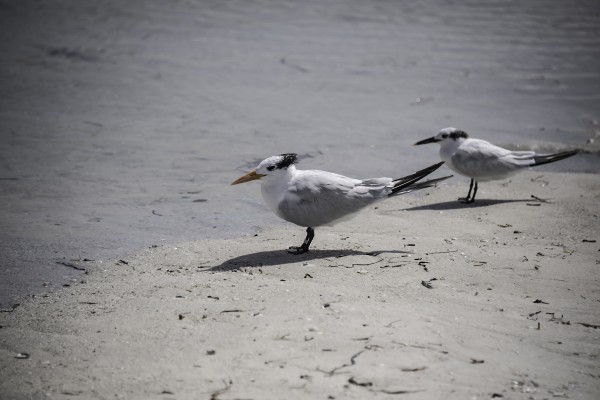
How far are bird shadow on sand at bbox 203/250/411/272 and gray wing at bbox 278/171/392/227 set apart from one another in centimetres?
24

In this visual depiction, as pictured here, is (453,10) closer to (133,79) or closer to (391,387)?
(133,79)

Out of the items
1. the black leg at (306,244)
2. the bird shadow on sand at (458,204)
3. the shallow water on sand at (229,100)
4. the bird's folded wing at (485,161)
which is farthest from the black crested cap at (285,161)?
the bird's folded wing at (485,161)

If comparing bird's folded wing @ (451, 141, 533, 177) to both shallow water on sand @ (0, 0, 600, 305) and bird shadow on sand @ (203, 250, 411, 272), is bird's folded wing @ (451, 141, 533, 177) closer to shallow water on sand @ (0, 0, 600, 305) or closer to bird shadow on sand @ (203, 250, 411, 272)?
shallow water on sand @ (0, 0, 600, 305)

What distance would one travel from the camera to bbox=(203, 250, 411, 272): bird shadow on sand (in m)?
5.39

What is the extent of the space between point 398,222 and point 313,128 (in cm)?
353

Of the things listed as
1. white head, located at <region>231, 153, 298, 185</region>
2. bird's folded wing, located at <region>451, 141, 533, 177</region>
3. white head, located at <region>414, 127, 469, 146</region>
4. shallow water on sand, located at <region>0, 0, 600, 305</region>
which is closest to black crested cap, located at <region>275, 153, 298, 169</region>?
white head, located at <region>231, 153, 298, 185</region>

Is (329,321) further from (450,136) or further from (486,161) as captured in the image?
(450,136)

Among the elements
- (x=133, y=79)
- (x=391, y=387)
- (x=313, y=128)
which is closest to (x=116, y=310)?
(x=391, y=387)

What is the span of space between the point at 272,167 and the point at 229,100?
5645 mm

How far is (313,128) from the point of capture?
9836 millimetres

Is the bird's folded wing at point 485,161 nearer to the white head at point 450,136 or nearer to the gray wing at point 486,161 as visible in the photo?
the gray wing at point 486,161

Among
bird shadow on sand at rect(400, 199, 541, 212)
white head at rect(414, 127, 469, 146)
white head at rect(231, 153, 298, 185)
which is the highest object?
white head at rect(414, 127, 469, 146)

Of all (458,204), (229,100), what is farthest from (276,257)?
(229,100)

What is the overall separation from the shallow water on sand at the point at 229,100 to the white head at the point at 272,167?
84cm
